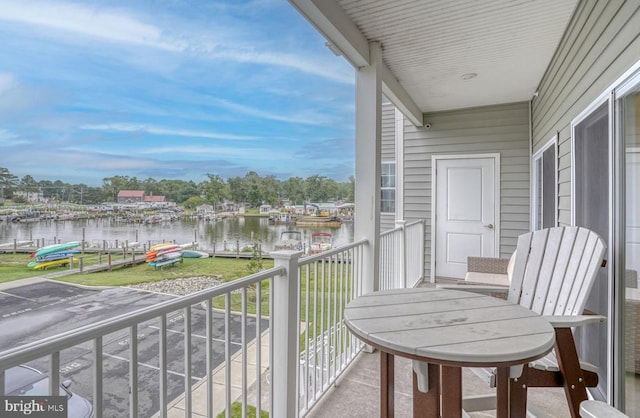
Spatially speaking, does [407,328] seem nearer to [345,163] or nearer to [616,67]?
[616,67]

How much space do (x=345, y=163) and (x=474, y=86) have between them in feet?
6.43

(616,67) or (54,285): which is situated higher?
(616,67)

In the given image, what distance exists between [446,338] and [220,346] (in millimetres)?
1283

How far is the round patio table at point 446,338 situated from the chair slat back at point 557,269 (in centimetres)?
37

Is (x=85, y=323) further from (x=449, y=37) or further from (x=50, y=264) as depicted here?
(x=449, y=37)

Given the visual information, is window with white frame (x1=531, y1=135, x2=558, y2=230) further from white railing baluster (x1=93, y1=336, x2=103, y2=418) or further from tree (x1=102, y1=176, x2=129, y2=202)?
white railing baluster (x1=93, y1=336, x2=103, y2=418)

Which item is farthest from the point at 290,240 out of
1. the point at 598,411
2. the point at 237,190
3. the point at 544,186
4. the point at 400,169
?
the point at 400,169

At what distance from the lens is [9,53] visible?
4.21 feet

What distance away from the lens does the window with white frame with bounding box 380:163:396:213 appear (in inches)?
242

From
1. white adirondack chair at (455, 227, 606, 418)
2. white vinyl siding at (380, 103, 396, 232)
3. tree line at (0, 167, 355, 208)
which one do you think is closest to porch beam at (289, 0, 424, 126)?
tree line at (0, 167, 355, 208)

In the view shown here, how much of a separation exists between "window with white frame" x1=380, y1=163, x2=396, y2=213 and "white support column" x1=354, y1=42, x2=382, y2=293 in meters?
3.21

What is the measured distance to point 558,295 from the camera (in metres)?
1.75

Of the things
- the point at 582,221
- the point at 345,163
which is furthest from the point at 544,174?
the point at 345,163

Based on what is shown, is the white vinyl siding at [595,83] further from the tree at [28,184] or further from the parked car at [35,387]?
the tree at [28,184]
